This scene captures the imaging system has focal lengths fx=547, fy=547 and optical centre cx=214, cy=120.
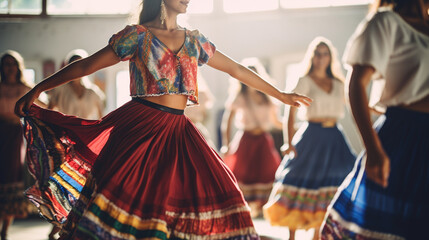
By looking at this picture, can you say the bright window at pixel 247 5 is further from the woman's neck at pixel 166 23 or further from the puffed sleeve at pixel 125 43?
the puffed sleeve at pixel 125 43

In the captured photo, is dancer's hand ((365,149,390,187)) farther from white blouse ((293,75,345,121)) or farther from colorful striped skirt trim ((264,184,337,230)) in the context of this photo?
white blouse ((293,75,345,121))

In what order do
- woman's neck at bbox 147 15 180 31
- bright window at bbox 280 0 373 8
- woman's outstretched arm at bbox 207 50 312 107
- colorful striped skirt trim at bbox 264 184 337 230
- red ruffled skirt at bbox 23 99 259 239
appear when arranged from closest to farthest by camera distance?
red ruffled skirt at bbox 23 99 259 239 → woman's neck at bbox 147 15 180 31 → woman's outstretched arm at bbox 207 50 312 107 → colorful striped skirt trim at bbox 264 184 337 230 → bright window at bbox 280 0 373 8

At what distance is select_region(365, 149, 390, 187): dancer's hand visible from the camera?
1.80 meters

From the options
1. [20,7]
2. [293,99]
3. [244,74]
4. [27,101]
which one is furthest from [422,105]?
[20,7]

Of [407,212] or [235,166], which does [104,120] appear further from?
[235,166]

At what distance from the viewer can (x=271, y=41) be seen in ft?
33.6

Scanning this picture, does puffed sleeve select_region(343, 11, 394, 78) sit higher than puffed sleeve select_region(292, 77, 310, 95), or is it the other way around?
puffed sleeve select_region(343, 11, 394, 78)

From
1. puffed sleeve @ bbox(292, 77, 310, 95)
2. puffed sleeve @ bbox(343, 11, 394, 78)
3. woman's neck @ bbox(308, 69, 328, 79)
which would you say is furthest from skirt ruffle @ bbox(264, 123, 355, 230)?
puffed sleeve @ bbox(343, 11, 394, 78)

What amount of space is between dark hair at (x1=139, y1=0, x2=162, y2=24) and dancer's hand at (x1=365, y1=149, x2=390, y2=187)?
54.8 inches

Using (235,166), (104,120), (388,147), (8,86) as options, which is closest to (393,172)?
(388,147)

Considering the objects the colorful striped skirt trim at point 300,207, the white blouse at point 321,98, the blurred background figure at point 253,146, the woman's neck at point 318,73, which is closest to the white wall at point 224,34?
the blurred background figure at point 253,146

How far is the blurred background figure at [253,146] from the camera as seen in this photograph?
6.46 m

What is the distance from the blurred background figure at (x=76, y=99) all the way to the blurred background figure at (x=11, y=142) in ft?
0.92

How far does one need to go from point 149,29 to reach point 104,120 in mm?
510
